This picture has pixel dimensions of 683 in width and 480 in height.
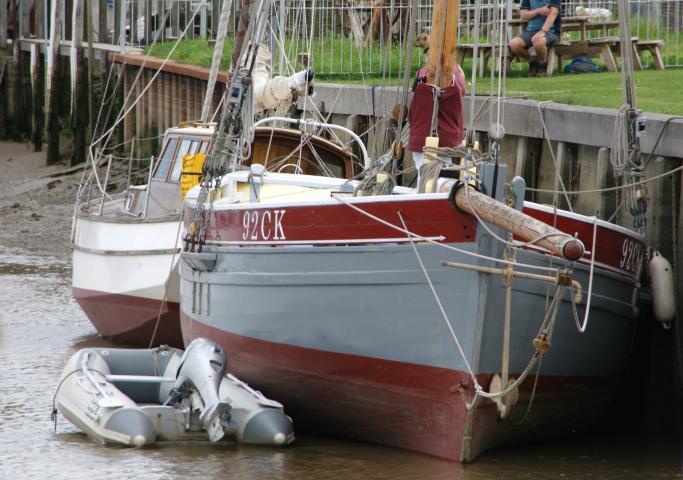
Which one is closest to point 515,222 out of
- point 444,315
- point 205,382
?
point 444,315

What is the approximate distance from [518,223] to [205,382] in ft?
9.58

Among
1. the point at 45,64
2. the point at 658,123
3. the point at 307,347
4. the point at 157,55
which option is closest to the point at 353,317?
the point at 307,347

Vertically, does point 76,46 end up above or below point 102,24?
below

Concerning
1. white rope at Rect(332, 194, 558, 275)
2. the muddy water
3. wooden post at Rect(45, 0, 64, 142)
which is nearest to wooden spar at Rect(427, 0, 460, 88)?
white rope at Rect(332, 194, 558, 275)

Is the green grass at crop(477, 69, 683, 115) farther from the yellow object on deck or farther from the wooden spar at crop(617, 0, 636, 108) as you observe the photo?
the yellow object on deck

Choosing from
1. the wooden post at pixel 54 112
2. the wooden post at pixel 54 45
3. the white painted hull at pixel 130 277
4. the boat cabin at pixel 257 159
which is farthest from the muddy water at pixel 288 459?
the wooden post at pixel 54 45

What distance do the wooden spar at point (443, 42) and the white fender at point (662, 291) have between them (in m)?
2.23

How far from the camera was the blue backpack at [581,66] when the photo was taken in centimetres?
2042

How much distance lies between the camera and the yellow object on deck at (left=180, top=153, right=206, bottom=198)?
48.9ft

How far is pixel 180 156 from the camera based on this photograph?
15.7 meters

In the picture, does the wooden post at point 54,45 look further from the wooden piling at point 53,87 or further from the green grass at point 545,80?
the green grass at point 545,80

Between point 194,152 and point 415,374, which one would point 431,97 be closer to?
Answer: point 415,374

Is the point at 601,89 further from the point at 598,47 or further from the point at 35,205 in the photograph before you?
the point at 35,205

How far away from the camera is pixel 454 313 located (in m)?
9.77
